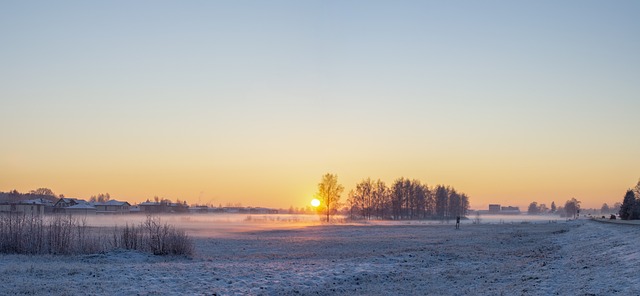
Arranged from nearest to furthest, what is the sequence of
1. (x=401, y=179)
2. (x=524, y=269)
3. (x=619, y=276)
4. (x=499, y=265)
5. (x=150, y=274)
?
(x=619, y=276)
(x=150, y=274)
(x=524, y=269)
(x=499, y=265)
(x=401, y=179)

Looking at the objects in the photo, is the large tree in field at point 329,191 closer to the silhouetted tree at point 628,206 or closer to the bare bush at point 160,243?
the silhouetted tree at point 628,206

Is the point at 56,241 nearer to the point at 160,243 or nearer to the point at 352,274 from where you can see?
the point at 160,243

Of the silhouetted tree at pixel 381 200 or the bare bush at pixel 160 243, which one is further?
the silhouetted tree at pixel 381 200

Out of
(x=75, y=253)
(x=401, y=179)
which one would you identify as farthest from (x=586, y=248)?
(x=401, y=179)

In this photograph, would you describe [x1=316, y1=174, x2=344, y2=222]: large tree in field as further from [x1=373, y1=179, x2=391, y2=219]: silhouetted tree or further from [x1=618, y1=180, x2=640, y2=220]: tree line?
[x1=618, y1=180, x2=640, y2=220]: tree line

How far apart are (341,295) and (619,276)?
40.4 feet

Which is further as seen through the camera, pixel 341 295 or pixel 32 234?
pixel 32 234

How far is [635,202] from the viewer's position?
92938 millimetres

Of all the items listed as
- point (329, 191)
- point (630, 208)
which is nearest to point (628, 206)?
point (630, 208)

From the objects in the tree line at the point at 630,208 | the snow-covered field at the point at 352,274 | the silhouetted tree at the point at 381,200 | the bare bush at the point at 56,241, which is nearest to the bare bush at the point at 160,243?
the bare bush at the point at 56,241

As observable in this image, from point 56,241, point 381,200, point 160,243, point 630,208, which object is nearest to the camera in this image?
point 56,241

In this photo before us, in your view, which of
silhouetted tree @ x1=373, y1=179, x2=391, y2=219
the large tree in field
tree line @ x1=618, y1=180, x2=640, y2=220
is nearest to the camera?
tree line @ x1=618, y1=180, x2=640, y2=220

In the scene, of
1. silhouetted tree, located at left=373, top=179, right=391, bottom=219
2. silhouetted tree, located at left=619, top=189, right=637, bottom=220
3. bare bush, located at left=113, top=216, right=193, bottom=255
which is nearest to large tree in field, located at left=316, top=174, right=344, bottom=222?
silhouetted tree, located at left=373, top=179, right=391, bottom=219

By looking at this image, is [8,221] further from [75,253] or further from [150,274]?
[150,274]
